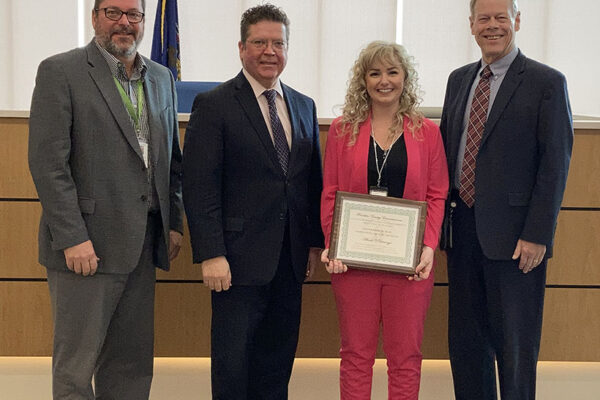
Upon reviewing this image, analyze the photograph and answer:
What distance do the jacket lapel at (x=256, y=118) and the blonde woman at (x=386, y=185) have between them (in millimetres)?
215

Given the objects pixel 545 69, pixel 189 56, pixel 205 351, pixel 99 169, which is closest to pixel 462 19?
pixel 189 56

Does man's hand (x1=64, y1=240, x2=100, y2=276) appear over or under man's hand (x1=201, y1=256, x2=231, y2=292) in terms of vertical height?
over

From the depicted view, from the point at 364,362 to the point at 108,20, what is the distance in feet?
4.74

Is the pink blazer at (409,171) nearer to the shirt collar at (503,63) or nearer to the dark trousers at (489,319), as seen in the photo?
the dark trousers at (489,319)

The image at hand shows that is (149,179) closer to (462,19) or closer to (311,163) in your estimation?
(311,163)

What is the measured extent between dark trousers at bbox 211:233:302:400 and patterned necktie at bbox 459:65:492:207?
2.24 ft

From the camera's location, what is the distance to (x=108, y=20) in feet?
6.70

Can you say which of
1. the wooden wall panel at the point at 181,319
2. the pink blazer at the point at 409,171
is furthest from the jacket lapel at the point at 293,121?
the wooden wall panel at the point at 181,319

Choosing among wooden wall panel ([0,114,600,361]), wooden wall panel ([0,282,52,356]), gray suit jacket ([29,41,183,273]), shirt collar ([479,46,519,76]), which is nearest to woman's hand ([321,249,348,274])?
gray suit jacket ([29,41,183,273])

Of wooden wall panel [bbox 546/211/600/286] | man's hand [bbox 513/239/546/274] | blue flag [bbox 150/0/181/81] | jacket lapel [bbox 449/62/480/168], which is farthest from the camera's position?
blue flag [bbox 150/0/181/81]

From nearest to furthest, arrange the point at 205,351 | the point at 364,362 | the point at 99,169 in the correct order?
the point at 99,169 → the point at 364,362 → the point at 205,351

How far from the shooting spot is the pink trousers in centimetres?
216

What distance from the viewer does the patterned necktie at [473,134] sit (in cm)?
226

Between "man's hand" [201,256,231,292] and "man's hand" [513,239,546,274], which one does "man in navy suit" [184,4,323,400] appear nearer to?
"man's hand" [201,256,231,292]
